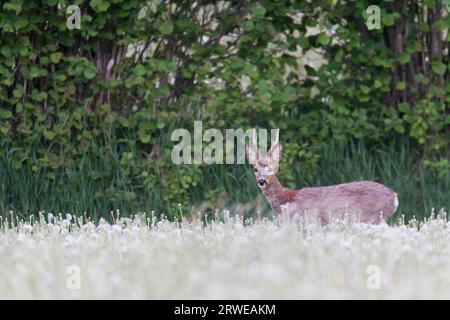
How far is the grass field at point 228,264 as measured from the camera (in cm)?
492

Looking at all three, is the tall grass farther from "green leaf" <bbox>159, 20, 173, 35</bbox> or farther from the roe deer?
"green leaf" <bbox>159, 20, 173, 35</bbox>

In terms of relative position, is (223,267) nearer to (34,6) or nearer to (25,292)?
(25,292)

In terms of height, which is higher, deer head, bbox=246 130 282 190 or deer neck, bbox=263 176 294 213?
deer head, bbox=246 130 282 190

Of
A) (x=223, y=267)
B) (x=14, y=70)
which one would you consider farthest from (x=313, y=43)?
(x=223, y=267)

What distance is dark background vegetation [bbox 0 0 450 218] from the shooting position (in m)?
9.76

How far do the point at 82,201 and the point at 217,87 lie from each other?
169 centimetres

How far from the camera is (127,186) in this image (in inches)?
388

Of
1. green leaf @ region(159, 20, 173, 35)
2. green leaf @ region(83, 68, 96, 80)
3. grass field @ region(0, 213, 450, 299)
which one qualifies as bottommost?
grass field @ region(0, 213, 450, 299)

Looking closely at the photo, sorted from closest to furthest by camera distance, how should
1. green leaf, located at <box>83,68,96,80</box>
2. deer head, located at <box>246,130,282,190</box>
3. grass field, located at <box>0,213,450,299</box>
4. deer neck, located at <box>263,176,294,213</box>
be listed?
grass field, located at <box>0,213,450,299</box>, deer head, located at <box>246,130,282,190</box>, deer neck, located at <box>263,176,294,213</box>, green leaf, located at <box>83,68,96,80</box>

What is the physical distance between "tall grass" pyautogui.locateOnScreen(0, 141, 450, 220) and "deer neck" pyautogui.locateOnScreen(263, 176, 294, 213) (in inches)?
29.8

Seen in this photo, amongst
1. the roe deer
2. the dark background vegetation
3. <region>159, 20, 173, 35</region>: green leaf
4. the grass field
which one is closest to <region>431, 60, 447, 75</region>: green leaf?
the dark background vegetation

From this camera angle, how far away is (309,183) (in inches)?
396

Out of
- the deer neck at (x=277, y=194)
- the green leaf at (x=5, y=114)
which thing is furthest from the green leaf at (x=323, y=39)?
the green leaf at (x=5, y=114)

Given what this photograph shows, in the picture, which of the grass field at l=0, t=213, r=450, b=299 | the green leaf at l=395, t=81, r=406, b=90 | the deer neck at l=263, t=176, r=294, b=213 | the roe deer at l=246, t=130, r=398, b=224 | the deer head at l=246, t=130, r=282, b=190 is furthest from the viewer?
the green leaf at l=395, t=81, r=406, b=90
